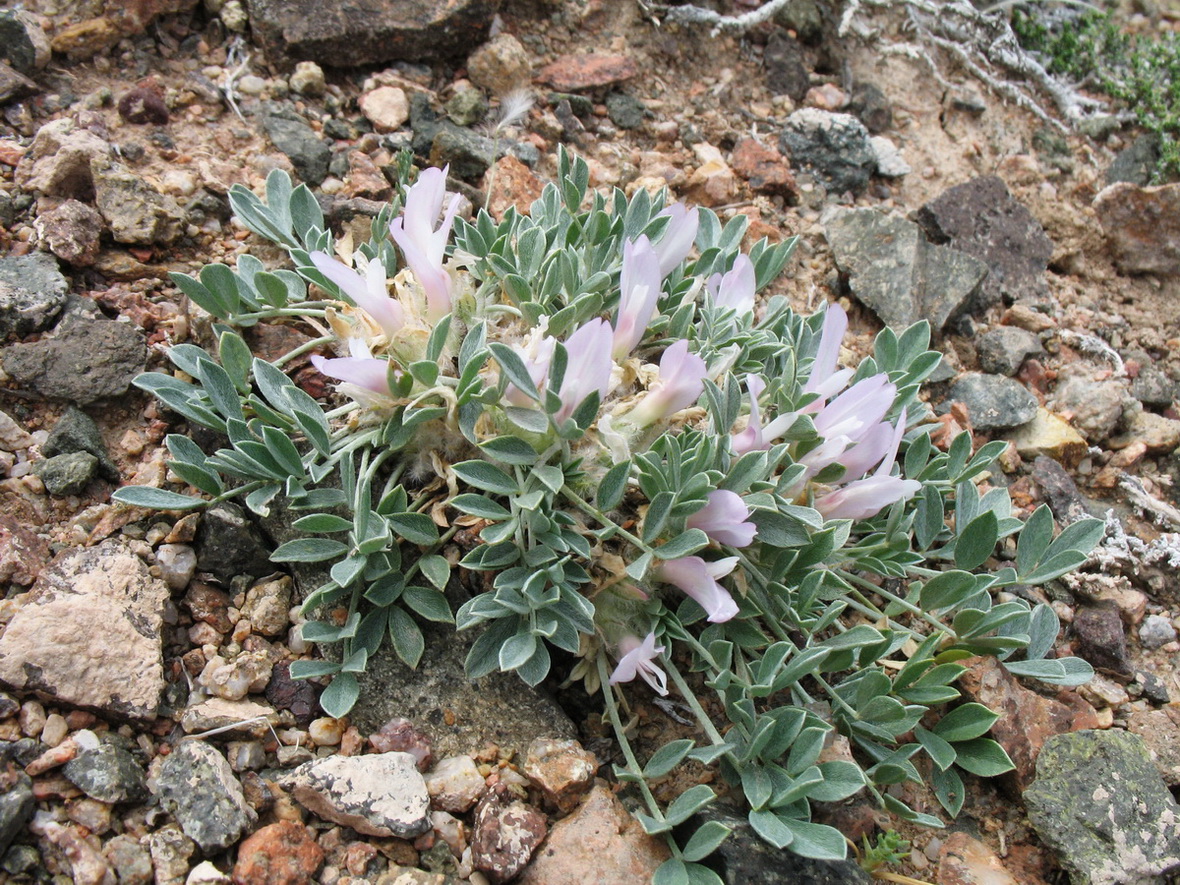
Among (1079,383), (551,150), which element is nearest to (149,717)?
(551,150)

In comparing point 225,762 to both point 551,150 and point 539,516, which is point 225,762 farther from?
point 551,150

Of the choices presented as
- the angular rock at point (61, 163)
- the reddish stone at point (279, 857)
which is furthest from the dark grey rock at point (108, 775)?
the angular rock at point (61, 163)

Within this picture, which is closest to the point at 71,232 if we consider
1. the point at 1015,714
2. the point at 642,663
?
the point at 642,663

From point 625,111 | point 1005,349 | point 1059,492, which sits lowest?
point 1059,492

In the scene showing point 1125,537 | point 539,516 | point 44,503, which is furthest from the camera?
point 1125,537

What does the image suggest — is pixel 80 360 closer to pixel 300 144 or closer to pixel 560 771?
pixel 300 144

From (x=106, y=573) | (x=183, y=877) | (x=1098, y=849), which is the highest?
(x=106, y=573)
